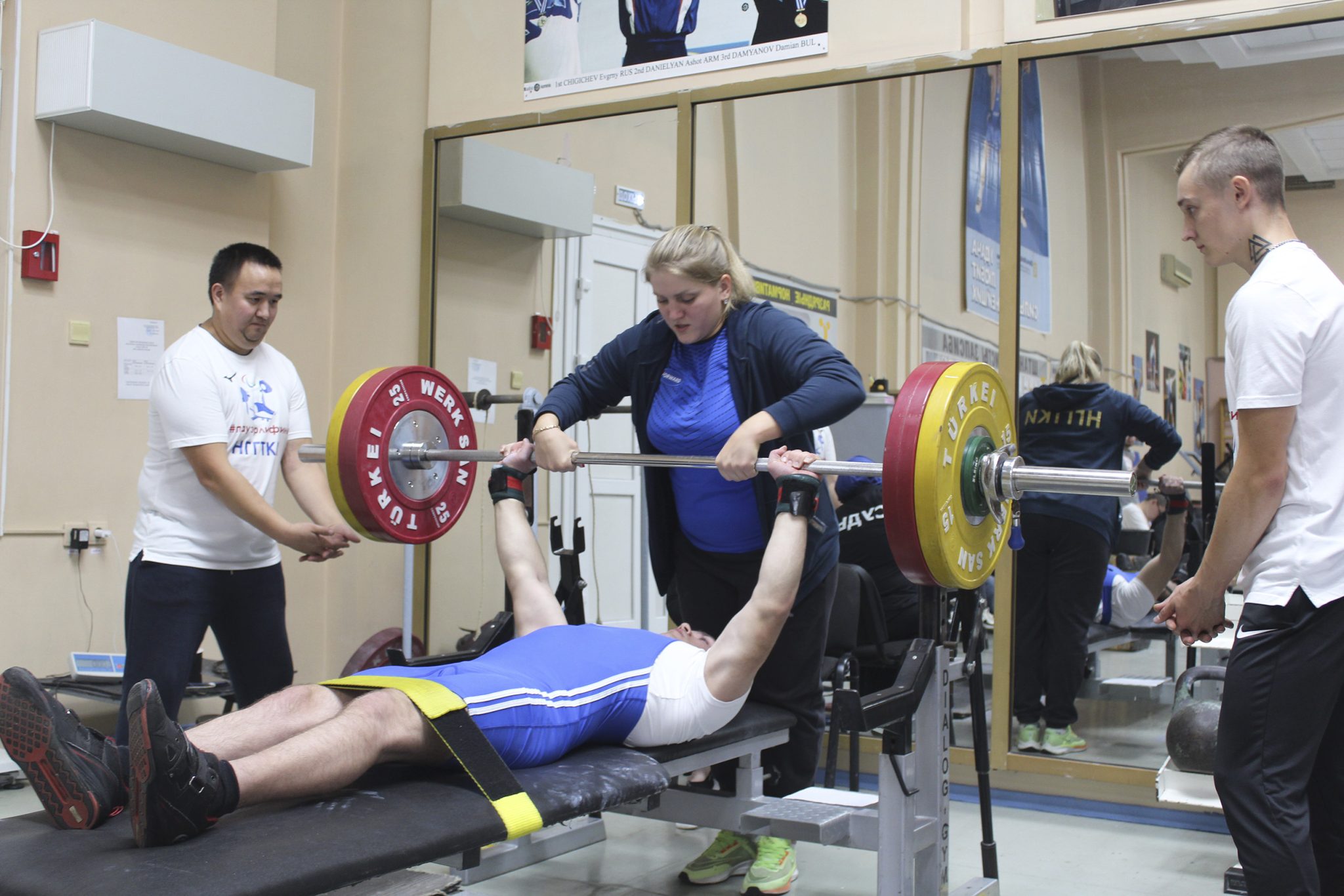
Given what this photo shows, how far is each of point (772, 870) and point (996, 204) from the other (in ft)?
6.62

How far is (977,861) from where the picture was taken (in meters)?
2.99

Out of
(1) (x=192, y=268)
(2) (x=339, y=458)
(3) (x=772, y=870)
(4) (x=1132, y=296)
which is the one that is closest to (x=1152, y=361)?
(4) (x=1132, y=296)

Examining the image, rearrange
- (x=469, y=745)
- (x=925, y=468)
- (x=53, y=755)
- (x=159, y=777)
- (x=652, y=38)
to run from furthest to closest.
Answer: (x=652, y=38), (x=925, y=468), (x=469, y=745), (x=53, y=755), (x=159, y=777)

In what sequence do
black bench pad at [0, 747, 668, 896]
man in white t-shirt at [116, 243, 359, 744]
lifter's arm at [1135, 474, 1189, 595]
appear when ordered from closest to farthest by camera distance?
black bench pad at [0, 747, 668, 896] < lifter's arm at [1135, 474, 1189, 595] < man in white t-shirt at [116, 243, 359, 744]

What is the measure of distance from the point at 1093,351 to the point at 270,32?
3.11 meters

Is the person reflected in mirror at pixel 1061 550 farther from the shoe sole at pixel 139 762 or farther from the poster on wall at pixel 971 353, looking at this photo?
the shoe sole at pixel 139 762

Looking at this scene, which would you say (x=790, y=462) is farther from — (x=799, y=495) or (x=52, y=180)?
(x=52, y=180)

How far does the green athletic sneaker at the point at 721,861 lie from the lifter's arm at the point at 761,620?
0.76 metres

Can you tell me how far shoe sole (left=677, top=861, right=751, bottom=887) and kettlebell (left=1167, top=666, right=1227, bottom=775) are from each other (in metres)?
1.08

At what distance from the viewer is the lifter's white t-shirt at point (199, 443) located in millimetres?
2748

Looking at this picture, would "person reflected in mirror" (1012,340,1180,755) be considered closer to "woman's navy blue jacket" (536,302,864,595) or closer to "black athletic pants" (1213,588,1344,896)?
"woman's navy blue jacket" (536,302,864,595)

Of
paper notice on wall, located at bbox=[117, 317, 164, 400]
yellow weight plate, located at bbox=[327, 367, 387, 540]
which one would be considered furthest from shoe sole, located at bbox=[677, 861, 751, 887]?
paper notice on wall, located at bbox=[117, 317, 164, 400]

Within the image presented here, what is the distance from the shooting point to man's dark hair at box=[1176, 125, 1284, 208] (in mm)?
1835

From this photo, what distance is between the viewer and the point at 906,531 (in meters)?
2.13
